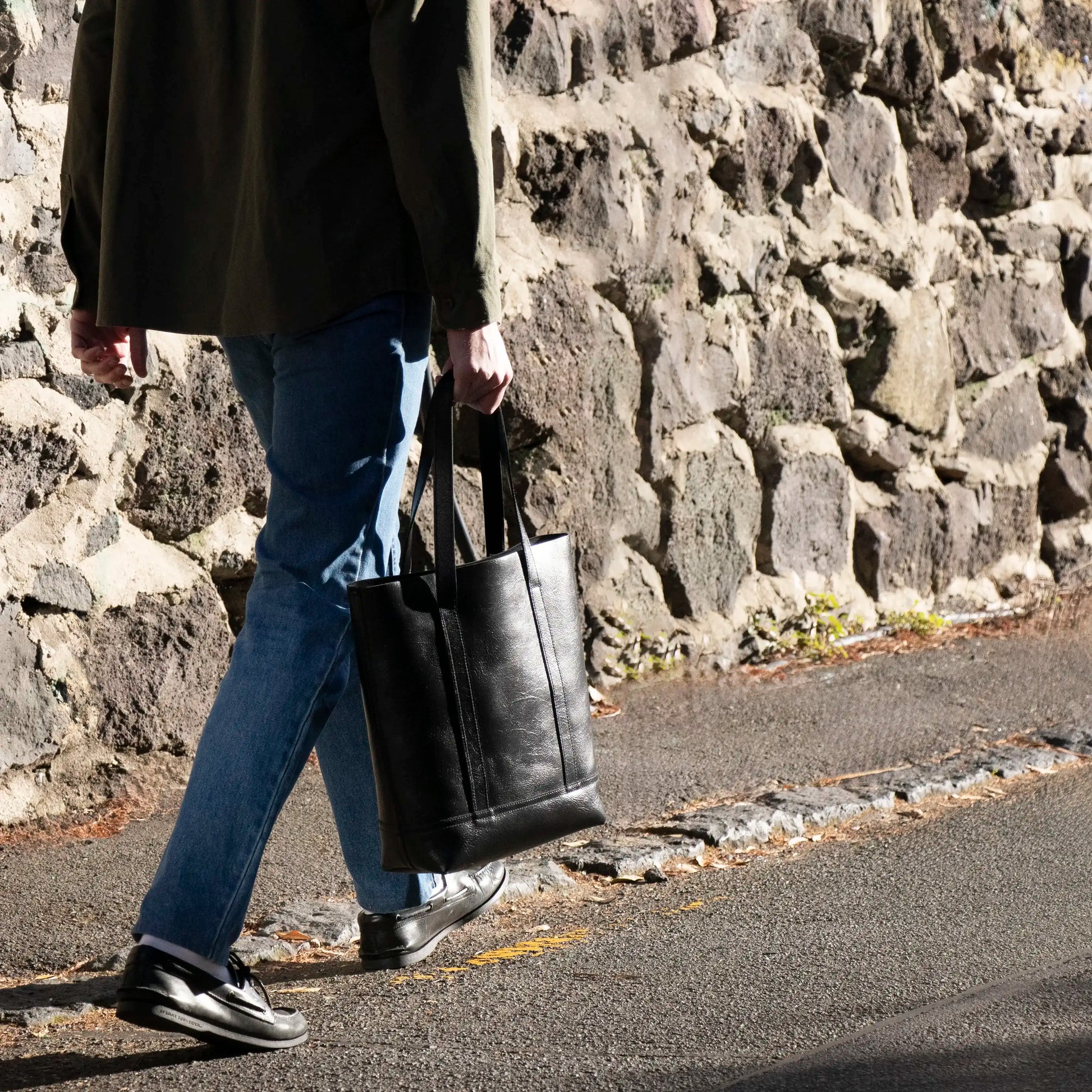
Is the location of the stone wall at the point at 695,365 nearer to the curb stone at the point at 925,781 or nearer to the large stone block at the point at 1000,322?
the large stone block at the point at 1000,322

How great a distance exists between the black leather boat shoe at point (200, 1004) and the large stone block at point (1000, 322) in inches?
138

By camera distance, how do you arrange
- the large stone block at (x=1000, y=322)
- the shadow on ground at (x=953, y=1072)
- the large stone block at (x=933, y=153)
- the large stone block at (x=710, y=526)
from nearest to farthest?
the shadow on ground at (x=953, y=1072), the large stone block at (x=710, y=526), the large stone block at (x=933, y=153), the large stone block at (x=1000, y=322)

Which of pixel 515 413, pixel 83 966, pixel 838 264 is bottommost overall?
pixel 83 966

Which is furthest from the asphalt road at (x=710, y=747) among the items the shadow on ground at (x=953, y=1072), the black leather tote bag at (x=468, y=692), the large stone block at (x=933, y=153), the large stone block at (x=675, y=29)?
the large stone block at (x=675, y=29)

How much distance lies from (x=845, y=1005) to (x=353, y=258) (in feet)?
4.19

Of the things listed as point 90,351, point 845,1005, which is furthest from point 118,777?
point 845,1005

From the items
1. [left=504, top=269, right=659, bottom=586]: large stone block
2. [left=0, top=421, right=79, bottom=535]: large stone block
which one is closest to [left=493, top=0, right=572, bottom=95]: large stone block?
[left=504, top=269, right=659, bottom=586]: large stone block

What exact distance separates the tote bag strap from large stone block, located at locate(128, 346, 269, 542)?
3.88 ft

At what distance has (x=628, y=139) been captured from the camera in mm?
3959

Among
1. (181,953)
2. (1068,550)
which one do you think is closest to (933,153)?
(1068,550)

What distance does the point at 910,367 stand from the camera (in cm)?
468

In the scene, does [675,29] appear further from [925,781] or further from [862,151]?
[925,781]

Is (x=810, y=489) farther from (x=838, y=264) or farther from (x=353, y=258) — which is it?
(x=353, y=258)

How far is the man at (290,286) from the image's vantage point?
1.92 metres
